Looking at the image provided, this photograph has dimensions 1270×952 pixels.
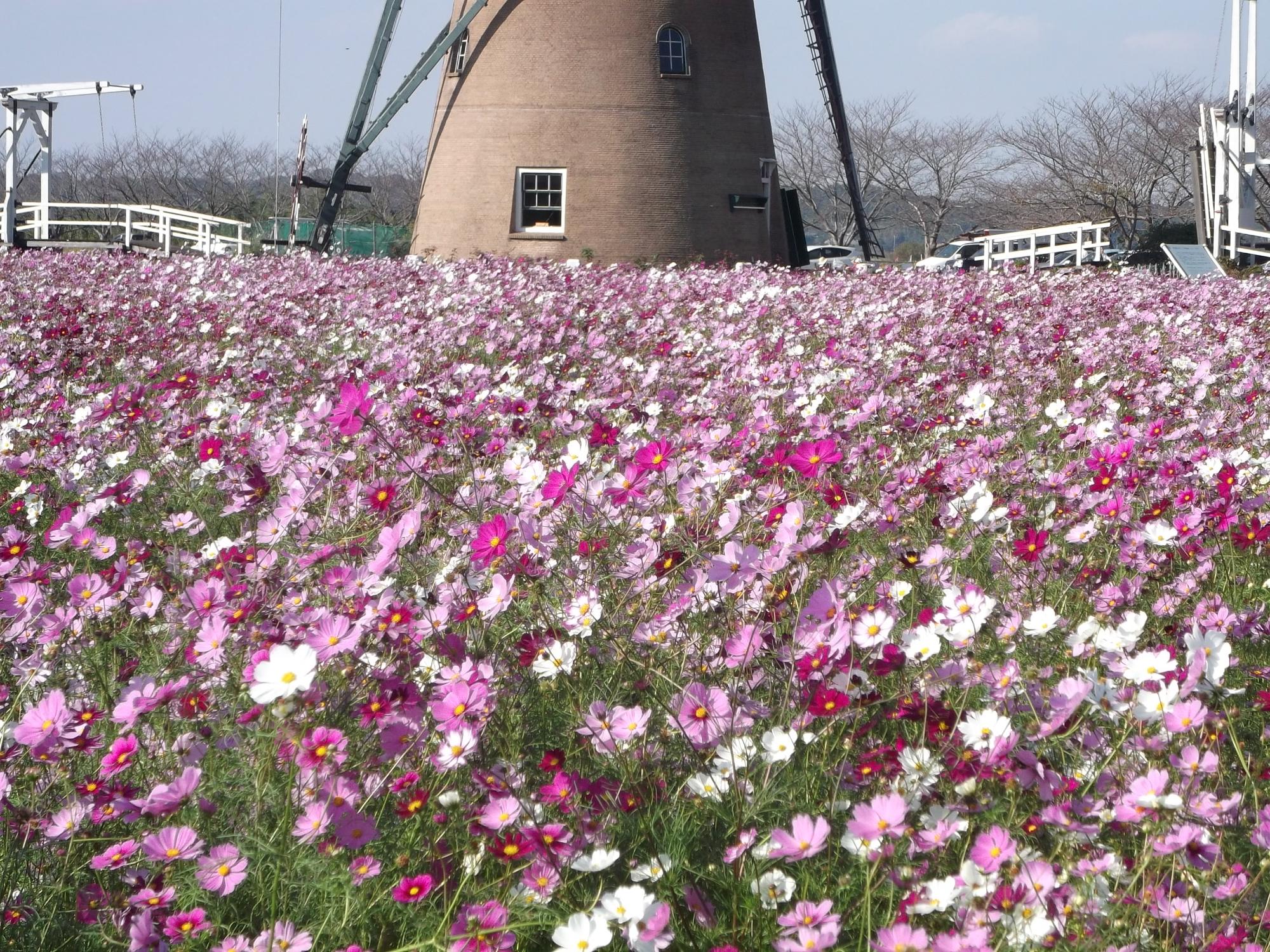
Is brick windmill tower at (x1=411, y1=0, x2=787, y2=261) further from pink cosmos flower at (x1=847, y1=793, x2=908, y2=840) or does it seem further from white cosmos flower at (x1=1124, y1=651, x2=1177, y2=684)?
pink cosmos flower at (x1=847, y1=793, x2=908, y2=840)

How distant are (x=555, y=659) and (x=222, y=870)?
699 millimetres

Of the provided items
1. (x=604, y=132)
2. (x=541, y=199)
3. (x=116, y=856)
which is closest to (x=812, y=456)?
(x=116, y=856)

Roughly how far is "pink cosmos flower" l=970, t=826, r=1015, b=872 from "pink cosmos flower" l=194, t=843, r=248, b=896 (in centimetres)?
105

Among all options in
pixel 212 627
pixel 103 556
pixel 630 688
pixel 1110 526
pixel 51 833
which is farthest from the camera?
pixel 1110 526

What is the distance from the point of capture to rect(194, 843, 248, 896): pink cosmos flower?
5.74 feet

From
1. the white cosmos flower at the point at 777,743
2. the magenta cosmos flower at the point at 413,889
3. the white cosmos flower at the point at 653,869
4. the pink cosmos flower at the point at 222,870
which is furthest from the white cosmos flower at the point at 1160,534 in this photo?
the pink cosmos flower at the point at 222,870

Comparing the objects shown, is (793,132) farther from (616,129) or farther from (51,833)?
(51,833)

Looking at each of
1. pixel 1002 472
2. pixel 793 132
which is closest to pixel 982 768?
pixel 1002 472

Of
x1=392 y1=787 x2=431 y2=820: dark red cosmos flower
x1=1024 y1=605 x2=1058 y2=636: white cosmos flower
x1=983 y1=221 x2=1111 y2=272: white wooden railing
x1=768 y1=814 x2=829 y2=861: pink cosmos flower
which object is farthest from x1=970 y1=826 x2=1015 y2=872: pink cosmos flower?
x1=983 y1=221 x2=1111 y2=272: white wooden railing

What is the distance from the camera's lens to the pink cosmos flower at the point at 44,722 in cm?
187

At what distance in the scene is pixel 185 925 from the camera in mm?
1720

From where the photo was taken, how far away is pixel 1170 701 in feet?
5.89

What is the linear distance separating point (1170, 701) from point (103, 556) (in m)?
2.24

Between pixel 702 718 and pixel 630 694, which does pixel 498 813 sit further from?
pixel 630 694
